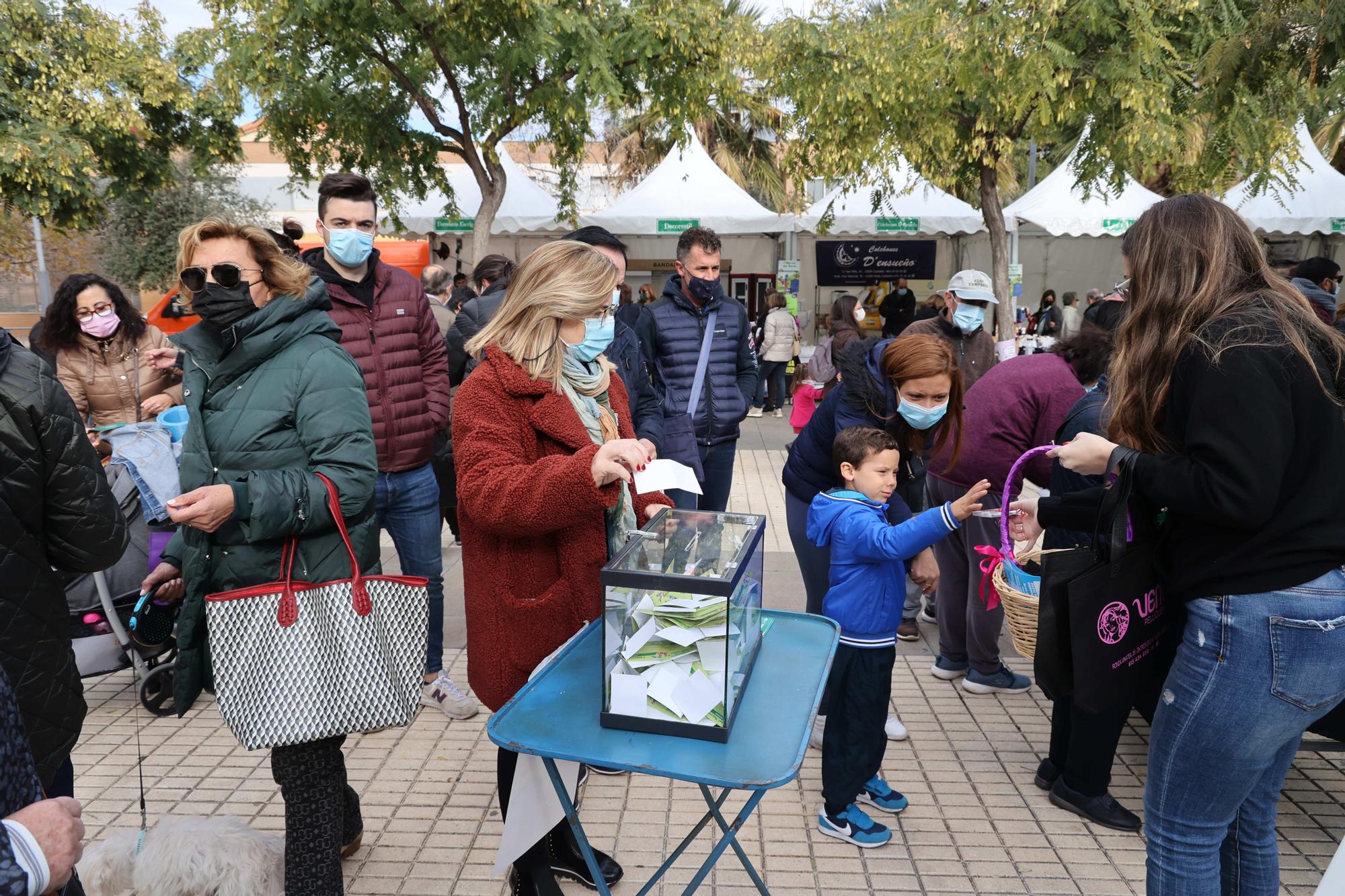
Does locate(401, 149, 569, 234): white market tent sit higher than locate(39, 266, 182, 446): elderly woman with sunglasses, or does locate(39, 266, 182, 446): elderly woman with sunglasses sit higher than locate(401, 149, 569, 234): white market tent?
locate(401, 149, 569, 234): white market tent

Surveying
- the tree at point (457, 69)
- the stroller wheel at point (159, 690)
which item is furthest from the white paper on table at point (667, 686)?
the tree at point (457, 69)

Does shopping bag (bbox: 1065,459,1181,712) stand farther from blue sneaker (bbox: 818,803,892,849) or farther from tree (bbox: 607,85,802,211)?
tree (bbox: 607,85,802,211)

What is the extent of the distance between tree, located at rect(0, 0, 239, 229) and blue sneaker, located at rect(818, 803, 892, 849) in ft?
42.3

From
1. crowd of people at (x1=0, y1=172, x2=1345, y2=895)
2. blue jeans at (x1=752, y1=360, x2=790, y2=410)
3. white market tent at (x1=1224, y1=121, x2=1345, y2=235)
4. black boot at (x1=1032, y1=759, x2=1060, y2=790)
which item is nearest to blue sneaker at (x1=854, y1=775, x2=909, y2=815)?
crowd of people at (x1=0, y1=172, x2=1345, y2=895)

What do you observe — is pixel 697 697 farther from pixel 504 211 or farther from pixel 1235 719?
pixel 504 211

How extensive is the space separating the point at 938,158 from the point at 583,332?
30.3 ft

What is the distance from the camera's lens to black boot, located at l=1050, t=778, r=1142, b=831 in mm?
3213

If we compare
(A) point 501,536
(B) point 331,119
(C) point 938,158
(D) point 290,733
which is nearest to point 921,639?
(A) point 501,536

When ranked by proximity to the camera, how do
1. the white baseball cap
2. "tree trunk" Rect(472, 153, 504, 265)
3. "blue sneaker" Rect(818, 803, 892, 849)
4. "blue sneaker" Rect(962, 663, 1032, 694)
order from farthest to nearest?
"tree trunk" Rect(472, 153, 504, 265) → the white baseball cap → "blue sneaker" Rect(962, 663, 1032, 694) → "blue sneaker" Rect(818, 803, 892, 849)

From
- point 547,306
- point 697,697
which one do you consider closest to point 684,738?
point 697,697

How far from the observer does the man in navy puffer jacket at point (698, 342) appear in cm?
456

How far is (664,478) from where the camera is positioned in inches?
81.6

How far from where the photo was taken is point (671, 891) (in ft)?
9.48

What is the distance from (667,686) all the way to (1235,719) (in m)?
1.23
